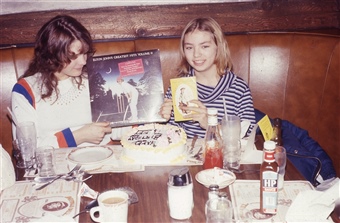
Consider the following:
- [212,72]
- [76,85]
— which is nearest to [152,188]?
[76,85]

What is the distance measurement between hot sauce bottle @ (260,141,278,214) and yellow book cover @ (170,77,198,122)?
78cm

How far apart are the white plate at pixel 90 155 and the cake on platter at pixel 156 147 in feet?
0.30

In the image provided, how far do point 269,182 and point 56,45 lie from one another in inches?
50.5

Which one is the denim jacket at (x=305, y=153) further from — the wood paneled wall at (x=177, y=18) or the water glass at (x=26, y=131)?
the water glass at (x=26, y=131)

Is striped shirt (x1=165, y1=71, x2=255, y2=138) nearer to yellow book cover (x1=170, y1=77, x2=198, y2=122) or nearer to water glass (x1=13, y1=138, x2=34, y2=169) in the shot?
yellow book cover (x1=170, y1=77, x2=198, y2=122)

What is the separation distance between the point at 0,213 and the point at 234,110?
1351mm

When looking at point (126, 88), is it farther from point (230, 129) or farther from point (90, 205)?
point (90, 205)

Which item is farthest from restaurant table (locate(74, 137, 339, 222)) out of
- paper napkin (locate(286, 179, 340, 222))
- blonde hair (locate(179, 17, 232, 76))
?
blonde hair (locate(179, 17, 232, 76))

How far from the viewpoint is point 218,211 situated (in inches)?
46.2

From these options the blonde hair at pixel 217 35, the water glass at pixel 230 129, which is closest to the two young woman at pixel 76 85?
the blonde hair at pixel 217 35

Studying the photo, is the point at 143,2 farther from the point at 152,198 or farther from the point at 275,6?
the point at 152,198

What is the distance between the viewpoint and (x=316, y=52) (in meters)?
2.52

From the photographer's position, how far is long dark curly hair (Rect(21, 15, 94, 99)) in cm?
204

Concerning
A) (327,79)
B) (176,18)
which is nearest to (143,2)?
(176,18)
